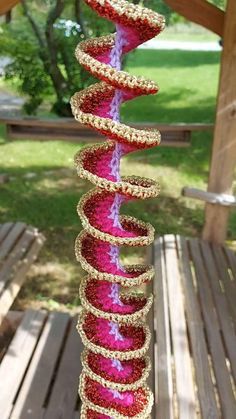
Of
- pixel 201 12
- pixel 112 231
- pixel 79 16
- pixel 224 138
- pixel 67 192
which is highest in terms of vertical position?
pixel 201 12

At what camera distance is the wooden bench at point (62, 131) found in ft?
21.7

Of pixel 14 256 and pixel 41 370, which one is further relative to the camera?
pixel 14 256

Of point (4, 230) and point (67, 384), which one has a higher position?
point (67, 384)

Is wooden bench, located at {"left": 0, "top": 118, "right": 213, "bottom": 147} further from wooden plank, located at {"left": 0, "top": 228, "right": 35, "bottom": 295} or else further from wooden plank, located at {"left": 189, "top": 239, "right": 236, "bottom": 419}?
wooden plank, located at {"left": 189, "top": 239, "right": 236, "bottom": 419}

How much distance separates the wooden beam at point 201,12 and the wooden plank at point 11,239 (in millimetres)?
2377

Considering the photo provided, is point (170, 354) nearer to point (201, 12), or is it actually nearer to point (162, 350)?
point (162, 350)

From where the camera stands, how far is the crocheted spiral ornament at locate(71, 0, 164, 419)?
1.85 m

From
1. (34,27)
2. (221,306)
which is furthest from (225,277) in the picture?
(34,27)

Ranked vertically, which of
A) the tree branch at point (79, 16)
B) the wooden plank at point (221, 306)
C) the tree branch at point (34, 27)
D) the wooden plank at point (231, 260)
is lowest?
the wooden plank at point (231, 260)

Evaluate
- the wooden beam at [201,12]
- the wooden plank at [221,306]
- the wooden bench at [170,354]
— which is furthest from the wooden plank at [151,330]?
the wooden beam at [201,12]

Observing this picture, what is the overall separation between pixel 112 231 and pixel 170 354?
1772 millimetres

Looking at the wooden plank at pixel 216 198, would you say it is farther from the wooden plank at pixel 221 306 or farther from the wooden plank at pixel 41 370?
the wooden plank at pixel 41 370

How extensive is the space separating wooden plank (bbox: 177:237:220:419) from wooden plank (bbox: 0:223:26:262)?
147cm

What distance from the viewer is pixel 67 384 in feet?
11.2
